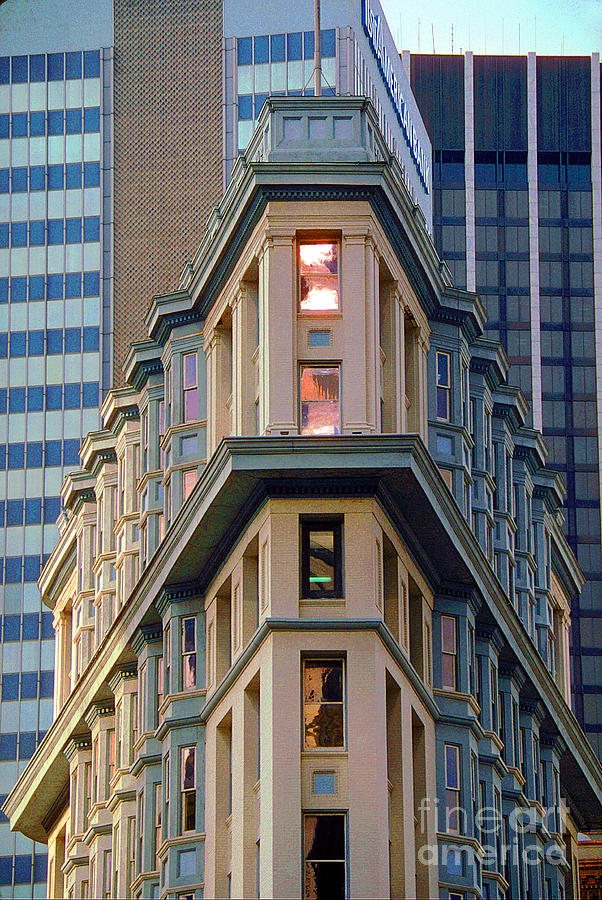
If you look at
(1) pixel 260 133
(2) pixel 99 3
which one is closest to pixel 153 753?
(1) pixel 260 133

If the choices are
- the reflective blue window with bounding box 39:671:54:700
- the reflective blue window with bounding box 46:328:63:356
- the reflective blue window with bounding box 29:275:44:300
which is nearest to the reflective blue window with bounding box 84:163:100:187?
the reflective blue window with bounding box 29:275:44:300

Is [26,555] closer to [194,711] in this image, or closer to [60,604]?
[60,604]

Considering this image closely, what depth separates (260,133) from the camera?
73.8 meters

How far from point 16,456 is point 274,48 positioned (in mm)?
31751

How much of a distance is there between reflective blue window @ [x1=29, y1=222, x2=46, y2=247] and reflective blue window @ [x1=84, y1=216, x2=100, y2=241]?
3616 mm

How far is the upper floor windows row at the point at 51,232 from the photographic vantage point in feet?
480

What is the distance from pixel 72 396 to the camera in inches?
5743

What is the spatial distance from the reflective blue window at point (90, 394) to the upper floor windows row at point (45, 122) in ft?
56.2

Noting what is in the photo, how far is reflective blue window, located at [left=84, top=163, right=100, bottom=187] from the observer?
147 metres

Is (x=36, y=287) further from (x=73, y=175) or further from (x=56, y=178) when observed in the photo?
(x=73, y=175)

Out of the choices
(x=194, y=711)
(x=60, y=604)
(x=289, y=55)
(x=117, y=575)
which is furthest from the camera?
(x=289, y=55)

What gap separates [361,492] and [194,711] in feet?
35.5

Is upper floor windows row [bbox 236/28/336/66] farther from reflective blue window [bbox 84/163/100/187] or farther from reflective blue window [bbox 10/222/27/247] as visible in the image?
reflective blue window [bbox 10/222/27/247]

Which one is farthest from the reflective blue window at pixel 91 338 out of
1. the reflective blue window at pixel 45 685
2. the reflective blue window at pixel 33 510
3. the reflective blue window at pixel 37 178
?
the reflective blue window at pixel 45 685
